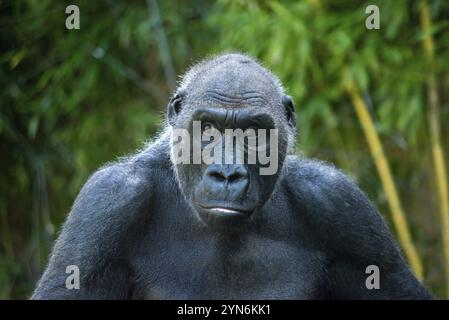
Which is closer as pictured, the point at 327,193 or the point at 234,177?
the point at 234,177

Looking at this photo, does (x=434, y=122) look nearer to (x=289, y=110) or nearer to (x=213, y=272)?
(x=289, y=110)

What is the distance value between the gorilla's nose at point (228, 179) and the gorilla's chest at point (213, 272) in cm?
68

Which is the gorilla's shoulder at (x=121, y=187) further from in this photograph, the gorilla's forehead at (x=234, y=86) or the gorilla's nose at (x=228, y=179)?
the gorilla's nose at (x=228, y=179)

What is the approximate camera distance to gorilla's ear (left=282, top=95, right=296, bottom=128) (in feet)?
18.1

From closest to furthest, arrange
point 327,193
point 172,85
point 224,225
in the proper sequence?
point 224,225, point 327,193, point 172,85

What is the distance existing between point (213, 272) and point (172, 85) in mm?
4192

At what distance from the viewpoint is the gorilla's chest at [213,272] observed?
5156 millimetres

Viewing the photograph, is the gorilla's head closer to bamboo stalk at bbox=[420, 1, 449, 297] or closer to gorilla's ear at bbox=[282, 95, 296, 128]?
gorilla's ear at bbox=[282, 95, 296, 128]

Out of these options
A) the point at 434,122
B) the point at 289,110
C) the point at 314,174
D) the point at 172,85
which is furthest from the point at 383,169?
the point at 289,110

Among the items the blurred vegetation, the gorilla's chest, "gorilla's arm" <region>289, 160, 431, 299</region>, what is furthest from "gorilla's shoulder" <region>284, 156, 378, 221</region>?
the blurred vegetation

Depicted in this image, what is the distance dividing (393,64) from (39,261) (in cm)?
438

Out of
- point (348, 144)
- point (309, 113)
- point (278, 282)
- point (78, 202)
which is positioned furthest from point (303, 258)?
point (348, 144)

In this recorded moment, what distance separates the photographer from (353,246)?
5520 mm
